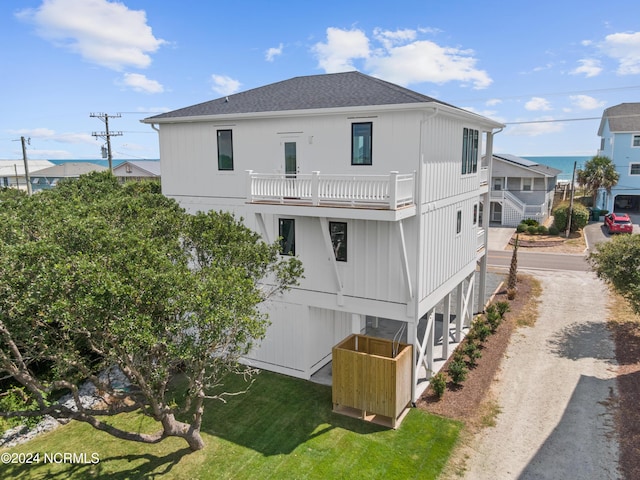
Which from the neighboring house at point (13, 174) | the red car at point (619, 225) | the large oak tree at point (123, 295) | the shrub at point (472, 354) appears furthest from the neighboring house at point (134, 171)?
the large oak tree at point (123, 295)

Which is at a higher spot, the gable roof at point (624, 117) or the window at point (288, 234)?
the gable roof at point (624, 117)

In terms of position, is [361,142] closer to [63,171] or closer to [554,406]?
[554,406]

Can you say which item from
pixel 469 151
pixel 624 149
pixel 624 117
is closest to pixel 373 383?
pixel 469 151

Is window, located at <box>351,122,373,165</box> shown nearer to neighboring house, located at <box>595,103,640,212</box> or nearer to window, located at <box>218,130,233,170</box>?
window, located at <box>218,130,233,170</box>

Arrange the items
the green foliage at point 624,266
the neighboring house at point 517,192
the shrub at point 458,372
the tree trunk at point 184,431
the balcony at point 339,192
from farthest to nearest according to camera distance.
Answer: the neighboring house at point 517,192 → the green foliage at point 624,266 → the shrub at point 458,372 → the balcony at point 339,192 → the tree trunk at point 184,431

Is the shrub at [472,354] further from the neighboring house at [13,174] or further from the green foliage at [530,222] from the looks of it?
the neighboring house at [13,174]

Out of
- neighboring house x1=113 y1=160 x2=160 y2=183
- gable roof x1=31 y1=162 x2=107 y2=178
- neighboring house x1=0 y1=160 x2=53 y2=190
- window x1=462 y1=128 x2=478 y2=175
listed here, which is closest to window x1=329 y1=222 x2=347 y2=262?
window x1=462 y1=128 x2=478 y2=175

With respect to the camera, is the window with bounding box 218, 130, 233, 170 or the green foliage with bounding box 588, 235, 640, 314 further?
the green foliage with bounding box 588, 235, 640, 314
